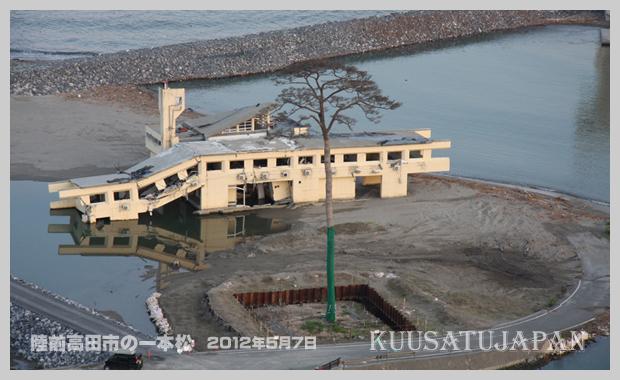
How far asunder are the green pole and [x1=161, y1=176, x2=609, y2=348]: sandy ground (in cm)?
196

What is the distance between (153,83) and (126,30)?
1539 centimetres

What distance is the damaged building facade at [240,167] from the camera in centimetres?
3784

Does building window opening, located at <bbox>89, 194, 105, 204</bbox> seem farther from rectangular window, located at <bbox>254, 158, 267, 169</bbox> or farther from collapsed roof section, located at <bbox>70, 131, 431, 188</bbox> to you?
rectangular window, located at <bbox>254, 158, 267, 169</bbox>

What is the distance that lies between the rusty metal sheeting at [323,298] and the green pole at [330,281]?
140 centimetres

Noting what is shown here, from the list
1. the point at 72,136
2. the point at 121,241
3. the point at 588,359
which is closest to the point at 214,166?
the point at 121,241

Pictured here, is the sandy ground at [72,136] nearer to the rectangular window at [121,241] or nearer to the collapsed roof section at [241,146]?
the collapsed roof section at [241,146]

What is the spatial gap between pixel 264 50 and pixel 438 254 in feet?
101

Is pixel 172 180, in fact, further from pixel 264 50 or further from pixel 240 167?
pixel 264 50

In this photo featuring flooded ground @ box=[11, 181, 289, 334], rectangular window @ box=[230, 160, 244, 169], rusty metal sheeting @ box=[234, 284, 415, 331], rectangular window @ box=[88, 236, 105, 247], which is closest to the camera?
rusty metal sheeting @ box=[234, 284, 415, 331]

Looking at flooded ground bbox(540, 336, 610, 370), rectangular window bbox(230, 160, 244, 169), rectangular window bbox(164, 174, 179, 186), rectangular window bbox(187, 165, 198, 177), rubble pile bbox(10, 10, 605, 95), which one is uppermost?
rubble pile bbox(10, 10, 605, 95)

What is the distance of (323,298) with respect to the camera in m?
30.8

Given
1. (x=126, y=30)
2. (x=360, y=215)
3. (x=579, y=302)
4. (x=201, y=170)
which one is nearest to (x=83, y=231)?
(x=201, y=170)

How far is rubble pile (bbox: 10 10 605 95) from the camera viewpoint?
187 ft

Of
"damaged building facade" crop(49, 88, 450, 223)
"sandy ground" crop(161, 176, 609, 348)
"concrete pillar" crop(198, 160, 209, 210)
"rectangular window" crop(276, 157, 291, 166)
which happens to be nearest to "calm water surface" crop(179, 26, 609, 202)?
"sandy ground" crop(161, 176, 609, 348)
